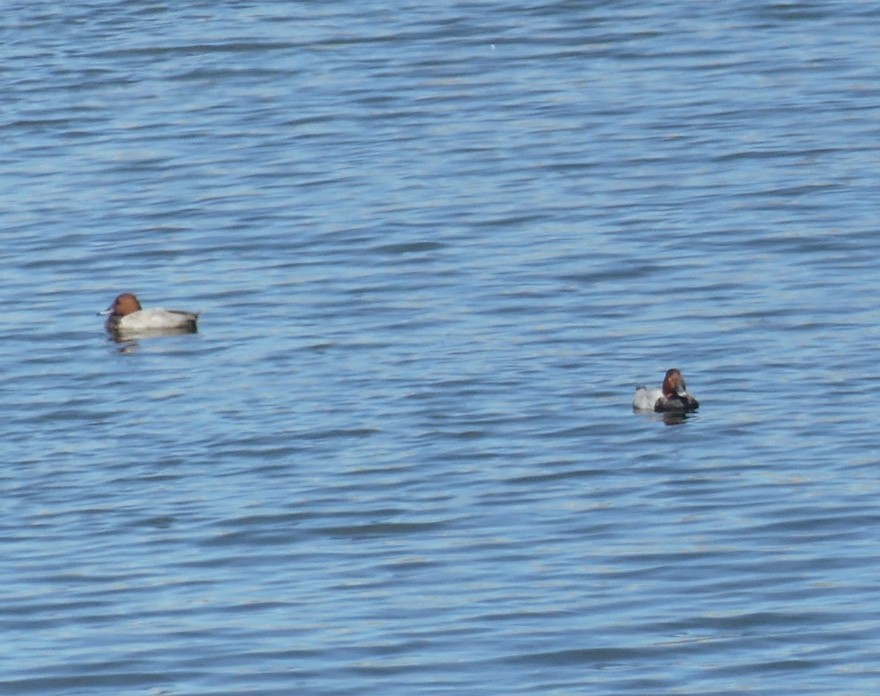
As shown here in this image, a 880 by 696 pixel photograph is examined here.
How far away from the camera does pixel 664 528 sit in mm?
13461

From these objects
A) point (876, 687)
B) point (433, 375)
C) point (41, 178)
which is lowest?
point (876, 687)

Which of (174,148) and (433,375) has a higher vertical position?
(174,148)

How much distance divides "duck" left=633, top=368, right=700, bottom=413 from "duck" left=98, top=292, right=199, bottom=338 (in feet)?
14.8

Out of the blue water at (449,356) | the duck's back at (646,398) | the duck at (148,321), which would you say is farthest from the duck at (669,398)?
the duck at (148,321)

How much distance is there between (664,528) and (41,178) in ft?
43.8

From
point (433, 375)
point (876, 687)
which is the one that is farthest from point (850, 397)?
point (876, 687)

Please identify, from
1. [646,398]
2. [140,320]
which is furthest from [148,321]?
[646,398]

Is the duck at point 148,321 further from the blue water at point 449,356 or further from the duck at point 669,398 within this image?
the duck at point 669,398

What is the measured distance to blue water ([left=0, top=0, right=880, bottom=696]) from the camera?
12.0 m

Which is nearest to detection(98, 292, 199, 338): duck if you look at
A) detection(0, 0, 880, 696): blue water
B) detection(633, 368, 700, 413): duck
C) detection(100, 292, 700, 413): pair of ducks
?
detection(100, 292, 700, 413): pair of ducks

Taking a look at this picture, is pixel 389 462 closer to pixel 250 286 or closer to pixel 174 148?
pixel 250 286

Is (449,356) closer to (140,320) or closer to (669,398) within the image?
(669,398)

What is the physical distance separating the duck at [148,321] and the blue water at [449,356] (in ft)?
0.41

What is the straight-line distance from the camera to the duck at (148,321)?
19.1m
